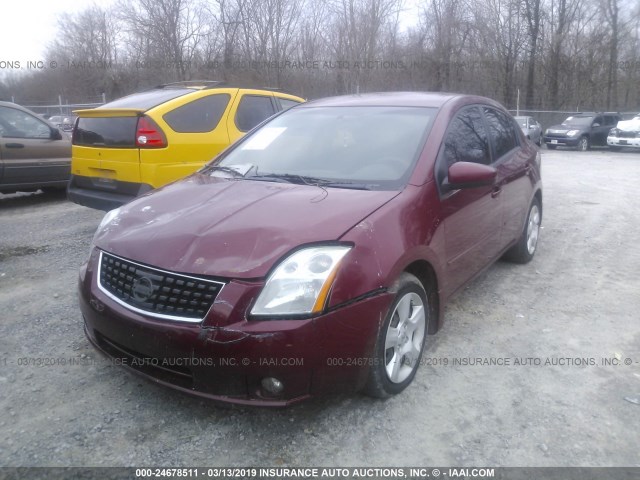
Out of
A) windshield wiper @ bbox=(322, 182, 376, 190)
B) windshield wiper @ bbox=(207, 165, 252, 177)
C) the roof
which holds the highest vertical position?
the roof

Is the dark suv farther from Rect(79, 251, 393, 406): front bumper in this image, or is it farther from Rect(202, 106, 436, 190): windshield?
Rect(79, 251, 393, 406): front bumper

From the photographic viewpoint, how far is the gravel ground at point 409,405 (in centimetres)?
236

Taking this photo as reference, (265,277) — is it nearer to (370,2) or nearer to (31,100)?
(370,2)

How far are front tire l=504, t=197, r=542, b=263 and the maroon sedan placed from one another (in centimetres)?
142

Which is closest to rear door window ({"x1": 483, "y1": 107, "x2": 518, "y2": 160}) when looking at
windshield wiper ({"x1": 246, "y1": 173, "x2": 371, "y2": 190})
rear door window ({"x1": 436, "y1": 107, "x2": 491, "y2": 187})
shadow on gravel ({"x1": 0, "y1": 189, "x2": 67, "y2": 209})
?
rear door window ({"x1": 436, "y1": 107, "x2": 491, "y2": 187})

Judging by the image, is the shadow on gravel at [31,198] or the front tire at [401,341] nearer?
the front tire at [401,341]

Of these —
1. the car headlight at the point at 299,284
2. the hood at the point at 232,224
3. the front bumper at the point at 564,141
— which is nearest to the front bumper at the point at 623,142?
the front bumper at the point at 564,141

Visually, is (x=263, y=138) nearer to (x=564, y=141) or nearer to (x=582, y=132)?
(x=564, y=141)

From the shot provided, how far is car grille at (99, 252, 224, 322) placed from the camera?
226 centimetres

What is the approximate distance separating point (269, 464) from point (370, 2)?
29.5m

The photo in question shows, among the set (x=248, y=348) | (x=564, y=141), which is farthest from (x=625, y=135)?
(x=248, y=348)

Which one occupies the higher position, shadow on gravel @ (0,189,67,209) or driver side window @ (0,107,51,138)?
driver side window @ (0,107,51,138)

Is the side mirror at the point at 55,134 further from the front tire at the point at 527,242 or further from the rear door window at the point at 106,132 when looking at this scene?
the front tire at the point at 527,242

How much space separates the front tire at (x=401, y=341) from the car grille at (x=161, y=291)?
852 mm
